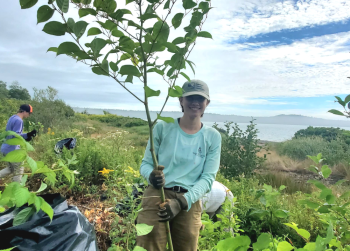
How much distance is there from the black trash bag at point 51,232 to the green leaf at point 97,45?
0.99 metres

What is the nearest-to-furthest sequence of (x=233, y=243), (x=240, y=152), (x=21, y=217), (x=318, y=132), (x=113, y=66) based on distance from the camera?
(x=233, y=243)
(x=113, y=66)
(x=21, y=217)
(x=240, y=152)
(x=318, y=132)

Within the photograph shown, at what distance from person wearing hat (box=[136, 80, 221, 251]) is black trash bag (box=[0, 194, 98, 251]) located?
47 cm

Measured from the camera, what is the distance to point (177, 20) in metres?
0.79

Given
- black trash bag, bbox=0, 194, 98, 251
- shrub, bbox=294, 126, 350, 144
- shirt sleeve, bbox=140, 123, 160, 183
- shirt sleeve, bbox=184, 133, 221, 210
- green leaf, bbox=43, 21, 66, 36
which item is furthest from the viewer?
shrub, bbox=294, 126, 350, 144

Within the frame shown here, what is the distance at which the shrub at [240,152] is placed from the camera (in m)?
5.48

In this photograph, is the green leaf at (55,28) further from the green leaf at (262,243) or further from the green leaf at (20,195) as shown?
the green leaf at (262,243)

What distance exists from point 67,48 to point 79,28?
7cm

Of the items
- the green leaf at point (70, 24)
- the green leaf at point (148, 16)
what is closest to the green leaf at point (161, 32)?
the green leaf at point (148, 16)

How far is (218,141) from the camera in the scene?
6.44 feet

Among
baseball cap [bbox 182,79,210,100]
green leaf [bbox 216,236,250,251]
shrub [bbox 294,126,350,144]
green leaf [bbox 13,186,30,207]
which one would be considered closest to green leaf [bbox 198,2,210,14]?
green leaf [bbox 216,236,250,251]

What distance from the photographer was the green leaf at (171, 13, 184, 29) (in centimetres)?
78

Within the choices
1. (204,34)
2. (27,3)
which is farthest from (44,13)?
(204,34)

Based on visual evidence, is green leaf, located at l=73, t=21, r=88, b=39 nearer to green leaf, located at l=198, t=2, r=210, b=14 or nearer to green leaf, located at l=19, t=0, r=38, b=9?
green leaf, located at l=19, t=0, r=38, b=9

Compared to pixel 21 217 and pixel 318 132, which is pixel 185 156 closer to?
pixel 21 217
